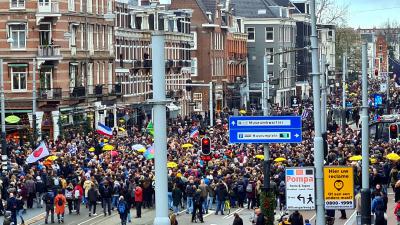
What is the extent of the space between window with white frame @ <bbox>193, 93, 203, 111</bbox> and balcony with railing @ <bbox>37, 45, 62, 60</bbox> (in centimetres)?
3912

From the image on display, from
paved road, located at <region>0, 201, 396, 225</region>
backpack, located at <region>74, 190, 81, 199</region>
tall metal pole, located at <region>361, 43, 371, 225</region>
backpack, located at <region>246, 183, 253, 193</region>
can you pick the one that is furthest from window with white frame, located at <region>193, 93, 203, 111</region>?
tall metal pole, located at <region>361, 43, 371, 225</region>

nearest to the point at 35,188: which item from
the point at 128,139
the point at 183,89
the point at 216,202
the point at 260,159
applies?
the point at 216,202

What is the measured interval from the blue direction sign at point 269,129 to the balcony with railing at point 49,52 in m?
42.4

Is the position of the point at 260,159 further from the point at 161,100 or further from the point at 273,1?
the point at 273,1

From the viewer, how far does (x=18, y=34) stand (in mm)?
75750

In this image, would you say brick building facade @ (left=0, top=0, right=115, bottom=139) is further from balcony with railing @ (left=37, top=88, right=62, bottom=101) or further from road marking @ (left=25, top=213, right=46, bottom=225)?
road marking @ (left=25, top=213, right=46, bottom=225)

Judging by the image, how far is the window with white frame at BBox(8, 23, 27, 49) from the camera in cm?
7562

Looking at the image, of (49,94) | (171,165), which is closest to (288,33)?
(49,94)

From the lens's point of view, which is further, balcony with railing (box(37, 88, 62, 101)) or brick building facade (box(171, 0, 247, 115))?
brick building facade (box(171, 0, 247, 115))

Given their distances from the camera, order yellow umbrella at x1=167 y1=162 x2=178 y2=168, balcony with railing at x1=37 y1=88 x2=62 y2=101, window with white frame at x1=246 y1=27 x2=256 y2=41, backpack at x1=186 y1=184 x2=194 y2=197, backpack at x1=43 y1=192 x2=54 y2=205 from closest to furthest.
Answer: backpack at x1=43 y1=192 x2=54 y2=205
backpack at x1=186 y1=184 x2=194 y2=197
yellow umbrella at x1=167 y1=162 x2=178 y2=168
balcony with railing at x1=37 y1=88 x2=62 y2=101
window with white frame at x1=246 y1=27 x2=256 y2=41

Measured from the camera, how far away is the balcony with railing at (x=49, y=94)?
76.2m

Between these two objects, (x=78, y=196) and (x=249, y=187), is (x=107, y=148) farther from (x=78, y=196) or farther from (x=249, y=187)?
(x=249, y=187)

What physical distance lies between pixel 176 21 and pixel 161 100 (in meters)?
95.7

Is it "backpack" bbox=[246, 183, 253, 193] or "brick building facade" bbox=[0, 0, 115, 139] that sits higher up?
"brick building facade" bbox=[0, 0, 115, 139]
